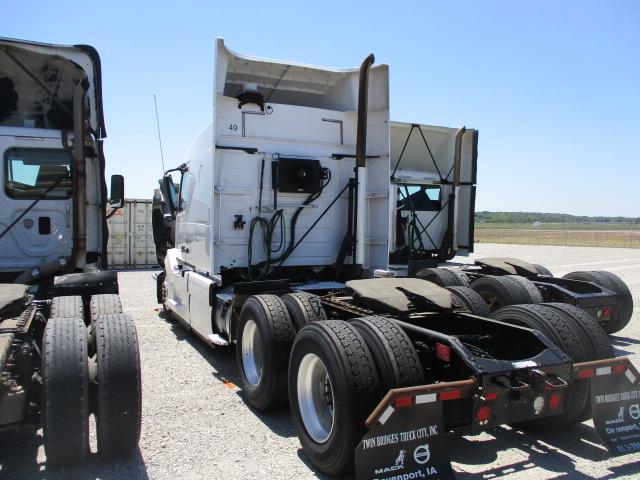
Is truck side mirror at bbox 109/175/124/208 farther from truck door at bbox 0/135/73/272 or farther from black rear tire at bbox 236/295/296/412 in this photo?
black rear tire at bbox 236/295/296/412

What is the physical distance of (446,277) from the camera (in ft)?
24.4

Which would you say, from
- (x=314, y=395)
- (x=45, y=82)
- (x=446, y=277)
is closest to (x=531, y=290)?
(x=446, y=277)

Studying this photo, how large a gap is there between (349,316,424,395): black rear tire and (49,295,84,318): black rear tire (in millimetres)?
2323

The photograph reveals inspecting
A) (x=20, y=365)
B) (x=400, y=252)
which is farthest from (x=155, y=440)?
(x=400, y=252)

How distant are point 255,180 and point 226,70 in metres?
1.35

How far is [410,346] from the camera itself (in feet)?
11.8

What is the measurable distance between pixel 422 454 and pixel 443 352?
2.53 ft

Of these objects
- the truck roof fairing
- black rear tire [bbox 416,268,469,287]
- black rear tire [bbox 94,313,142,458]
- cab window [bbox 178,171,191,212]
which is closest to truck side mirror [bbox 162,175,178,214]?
cab window [bbox 178,171,191,212]

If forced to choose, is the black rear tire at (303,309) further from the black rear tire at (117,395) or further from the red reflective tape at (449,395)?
the red reflective tape at (449,395)

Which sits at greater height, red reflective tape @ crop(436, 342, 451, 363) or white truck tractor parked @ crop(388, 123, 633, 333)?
white truck tractor parked @ crop(388, 123, 633, 333)

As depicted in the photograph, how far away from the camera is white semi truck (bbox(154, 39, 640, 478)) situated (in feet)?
11.1

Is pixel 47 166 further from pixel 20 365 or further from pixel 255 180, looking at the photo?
pixel 20 365

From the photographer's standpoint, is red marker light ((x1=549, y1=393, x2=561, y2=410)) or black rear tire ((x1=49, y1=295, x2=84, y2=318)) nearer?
red marker light ((x1=549, y1=393, x2=561, y2=410))

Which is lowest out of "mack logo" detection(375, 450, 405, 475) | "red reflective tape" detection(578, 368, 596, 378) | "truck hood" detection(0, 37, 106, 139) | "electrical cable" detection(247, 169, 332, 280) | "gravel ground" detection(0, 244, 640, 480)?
"gravel ground" detection(0, 244, 640, 480)
